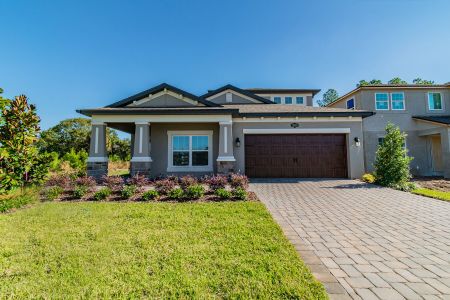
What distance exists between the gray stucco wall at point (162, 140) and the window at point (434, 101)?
1639 centimetres

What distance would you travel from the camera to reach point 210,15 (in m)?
11.7

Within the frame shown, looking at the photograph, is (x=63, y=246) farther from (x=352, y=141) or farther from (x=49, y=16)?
(x=352, y=141)

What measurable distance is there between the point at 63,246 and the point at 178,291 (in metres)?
2.60

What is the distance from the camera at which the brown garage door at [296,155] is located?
12.0 meters

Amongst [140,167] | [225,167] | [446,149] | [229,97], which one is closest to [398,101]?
[446,149]

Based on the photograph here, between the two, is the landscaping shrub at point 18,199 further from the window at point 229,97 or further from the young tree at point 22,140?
the window at point 229,97

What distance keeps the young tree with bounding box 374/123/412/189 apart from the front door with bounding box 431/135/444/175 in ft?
26.4

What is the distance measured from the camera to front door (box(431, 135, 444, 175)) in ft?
48.6

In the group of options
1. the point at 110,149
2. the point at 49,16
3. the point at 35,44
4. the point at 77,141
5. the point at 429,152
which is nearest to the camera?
the point at 49,16

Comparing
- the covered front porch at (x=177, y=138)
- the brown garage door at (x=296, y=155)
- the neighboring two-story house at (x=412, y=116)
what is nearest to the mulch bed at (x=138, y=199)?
the covered front porch at (x=177, y=138)

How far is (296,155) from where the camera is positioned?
39.5 feet

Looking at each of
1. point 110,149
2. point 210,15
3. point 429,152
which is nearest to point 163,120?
point 210,15

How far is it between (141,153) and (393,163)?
479 inches

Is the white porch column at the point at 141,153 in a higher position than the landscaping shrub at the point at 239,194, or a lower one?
higher
